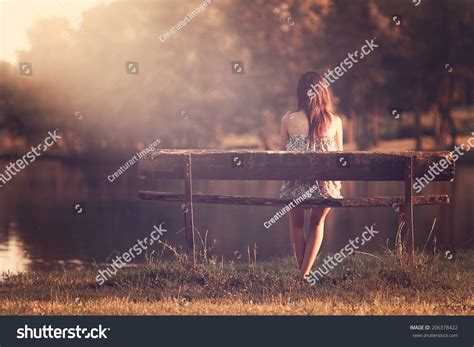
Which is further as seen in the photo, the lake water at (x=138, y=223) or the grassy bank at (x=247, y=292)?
the lake water at (x=138, y=223)

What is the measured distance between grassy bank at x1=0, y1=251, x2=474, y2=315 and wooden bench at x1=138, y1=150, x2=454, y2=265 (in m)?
0.38

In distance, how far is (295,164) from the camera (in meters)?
10.8

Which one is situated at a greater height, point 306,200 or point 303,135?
point 303,135

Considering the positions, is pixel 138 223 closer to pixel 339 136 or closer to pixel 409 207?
pixel 339 136

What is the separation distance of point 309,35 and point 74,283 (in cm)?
3192

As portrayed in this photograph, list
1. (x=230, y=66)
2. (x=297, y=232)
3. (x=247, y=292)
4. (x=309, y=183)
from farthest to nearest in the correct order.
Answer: (x=230, y=66) < (x=297, y=232) < (x=309, y=183) < (x=247, y=292)

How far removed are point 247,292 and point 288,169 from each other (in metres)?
1.59

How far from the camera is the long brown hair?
34.9 ft

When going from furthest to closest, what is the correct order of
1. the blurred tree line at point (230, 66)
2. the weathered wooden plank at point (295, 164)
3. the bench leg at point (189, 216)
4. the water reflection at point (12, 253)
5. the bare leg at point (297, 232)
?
the blurred tree line at point (230, 66) → the water reflection at point (12, 253) → the bare leg at point (297, 232) → the bench leg at point (189, 216) → the weathered wooden plank at point (295, 164)

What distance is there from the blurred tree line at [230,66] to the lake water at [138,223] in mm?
11046

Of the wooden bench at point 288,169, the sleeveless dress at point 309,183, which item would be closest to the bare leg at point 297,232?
the sleeveless dress at point 309,183

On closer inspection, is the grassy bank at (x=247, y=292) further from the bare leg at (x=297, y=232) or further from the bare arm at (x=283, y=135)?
the bare arm at (x=283, y=135)

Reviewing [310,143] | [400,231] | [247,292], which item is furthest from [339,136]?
[247,292]

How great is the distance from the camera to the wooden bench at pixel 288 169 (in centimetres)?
1077
